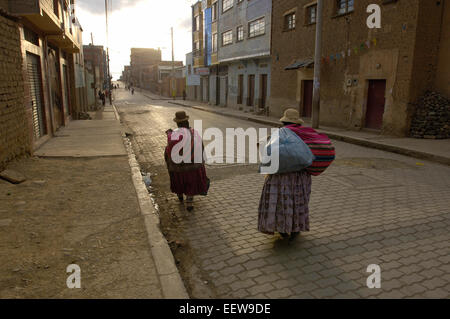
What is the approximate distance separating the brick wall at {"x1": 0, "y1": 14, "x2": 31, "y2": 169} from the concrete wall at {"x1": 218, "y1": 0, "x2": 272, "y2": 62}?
1598cm

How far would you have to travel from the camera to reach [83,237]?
3.97m

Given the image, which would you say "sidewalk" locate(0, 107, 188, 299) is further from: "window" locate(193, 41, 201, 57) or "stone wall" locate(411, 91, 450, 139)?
"window" locate(193, 41, 201, 57)

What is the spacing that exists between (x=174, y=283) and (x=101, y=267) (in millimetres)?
786

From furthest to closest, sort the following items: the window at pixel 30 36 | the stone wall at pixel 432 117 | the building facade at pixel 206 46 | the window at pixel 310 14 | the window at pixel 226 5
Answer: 1. the building facade at pixel 206 46
2. the window at pixel 226 5
3. the window at pixel 310 14
4. the stone wall at pixel 432 117
5. the window at pixel 30 36

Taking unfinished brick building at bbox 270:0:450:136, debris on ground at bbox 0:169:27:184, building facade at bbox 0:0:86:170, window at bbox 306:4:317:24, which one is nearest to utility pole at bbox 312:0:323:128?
unfinished brick building at bbox 270:0:450:136

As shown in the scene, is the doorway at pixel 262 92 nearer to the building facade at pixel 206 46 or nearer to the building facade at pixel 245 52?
the building facade at pixel 245 52

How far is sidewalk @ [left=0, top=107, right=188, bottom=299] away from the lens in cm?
298

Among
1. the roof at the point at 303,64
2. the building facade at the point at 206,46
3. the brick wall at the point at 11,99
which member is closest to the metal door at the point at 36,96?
the brick wall at the point at 11,99

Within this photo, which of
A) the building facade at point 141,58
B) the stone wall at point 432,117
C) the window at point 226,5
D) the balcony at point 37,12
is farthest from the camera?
the building facade at point 141,58

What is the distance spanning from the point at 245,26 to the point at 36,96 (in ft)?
57.2

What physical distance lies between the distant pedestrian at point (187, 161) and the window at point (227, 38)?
79.0ft

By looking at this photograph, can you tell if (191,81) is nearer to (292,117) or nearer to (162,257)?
(292,117)

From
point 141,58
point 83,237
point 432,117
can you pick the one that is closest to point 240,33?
point 432,117

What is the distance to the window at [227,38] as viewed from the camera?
1089 inches
